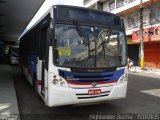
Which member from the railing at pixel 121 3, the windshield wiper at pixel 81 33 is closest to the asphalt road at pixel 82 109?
the windshield wiper at pixel 81 33

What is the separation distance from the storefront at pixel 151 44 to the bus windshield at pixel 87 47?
19340 mm

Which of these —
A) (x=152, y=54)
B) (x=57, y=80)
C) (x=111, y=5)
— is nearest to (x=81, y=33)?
(x=57, y=80)

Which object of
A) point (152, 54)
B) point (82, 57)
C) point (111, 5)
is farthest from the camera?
point (111, 5)

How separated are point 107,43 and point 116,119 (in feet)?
6.94

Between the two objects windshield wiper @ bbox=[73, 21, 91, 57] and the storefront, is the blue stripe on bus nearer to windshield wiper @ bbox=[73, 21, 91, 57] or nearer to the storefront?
windshield wiper @ bbox=[73, 21, 91, 57]

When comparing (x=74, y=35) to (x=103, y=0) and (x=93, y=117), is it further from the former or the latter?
(x=103, y=0)

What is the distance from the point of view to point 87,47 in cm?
661

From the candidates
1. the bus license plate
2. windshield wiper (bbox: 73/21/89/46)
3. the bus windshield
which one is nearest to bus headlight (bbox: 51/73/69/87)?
the bus windshield

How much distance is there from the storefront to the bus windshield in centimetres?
1934

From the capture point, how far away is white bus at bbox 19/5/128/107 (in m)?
6.26

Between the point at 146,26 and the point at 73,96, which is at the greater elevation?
the point at 146,26

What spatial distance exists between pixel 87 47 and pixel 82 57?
0.33m

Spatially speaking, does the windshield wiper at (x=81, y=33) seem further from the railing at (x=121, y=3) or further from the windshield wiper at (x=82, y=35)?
the railing at (x=121, y=3)

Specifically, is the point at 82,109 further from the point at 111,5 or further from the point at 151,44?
the point at 111,5
